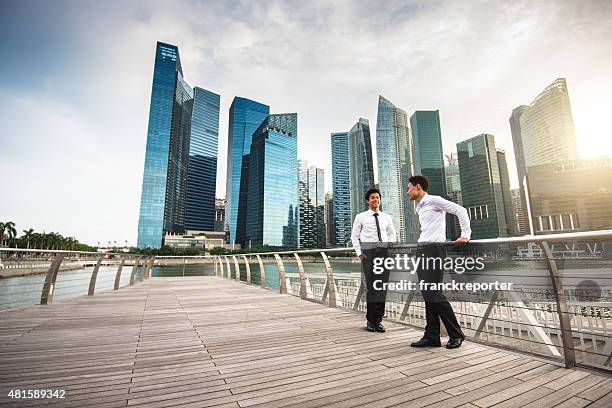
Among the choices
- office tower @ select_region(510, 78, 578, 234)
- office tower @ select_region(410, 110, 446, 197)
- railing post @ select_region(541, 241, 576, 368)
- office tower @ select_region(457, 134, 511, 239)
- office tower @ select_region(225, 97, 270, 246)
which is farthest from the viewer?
office tower @ select_region(225, 97, 270, 246)

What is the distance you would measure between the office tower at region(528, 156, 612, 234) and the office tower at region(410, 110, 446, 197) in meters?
41.7

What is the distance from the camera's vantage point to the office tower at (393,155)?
131 m

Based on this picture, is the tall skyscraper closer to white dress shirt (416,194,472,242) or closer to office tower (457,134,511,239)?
office tower (457,134,511,239)

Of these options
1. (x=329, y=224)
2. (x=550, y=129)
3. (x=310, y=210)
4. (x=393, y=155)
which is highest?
(x=550, y=129)

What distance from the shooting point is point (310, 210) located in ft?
540

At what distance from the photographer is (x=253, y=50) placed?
1478cm

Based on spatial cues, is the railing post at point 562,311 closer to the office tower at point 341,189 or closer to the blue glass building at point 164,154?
the blue glass building at point 164,154

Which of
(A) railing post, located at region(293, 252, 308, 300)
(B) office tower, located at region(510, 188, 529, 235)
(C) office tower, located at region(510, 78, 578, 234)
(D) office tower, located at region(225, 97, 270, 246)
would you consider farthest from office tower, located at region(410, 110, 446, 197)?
(A) railing post, located at region(293, 252, 308, 300)

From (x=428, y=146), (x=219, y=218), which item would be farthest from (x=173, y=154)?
(x=428, y=146)

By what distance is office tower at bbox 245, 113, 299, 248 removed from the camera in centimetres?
10862

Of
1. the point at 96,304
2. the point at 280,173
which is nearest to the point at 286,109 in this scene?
the point at 280,173

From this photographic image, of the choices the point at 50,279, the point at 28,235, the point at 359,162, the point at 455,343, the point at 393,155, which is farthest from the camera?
the point at 359,162

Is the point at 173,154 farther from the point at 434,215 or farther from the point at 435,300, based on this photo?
the point at 435,300

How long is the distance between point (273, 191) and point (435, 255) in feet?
361
